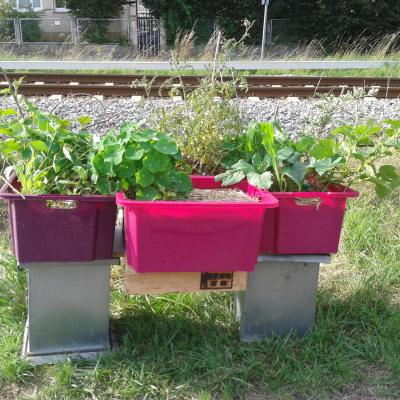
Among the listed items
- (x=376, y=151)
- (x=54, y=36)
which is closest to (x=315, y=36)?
(x=54, y=36)

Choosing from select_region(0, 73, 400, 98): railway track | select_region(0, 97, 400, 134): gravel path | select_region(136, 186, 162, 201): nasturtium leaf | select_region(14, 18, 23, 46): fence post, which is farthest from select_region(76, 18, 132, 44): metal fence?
select_region(136, 186, 162, 201): nasturtium leaf

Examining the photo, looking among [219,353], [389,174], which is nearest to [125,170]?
[219,353]

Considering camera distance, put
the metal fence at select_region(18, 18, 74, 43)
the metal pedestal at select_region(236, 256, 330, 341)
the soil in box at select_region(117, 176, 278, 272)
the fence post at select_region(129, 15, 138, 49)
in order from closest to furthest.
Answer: the soil in box at select_region(117, 176, 278, 272) < the metal pedestal at select_region(236, 256, 330, 341) < the metal fence at select_region(18, 18, 74, 43) < the fence post at select_region(129, 15, 138, 49)

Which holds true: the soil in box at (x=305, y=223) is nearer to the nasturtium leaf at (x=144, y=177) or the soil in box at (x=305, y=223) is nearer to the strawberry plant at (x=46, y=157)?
the nasturtium leaf at (x=144, y=177)

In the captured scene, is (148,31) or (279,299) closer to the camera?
(279,299)

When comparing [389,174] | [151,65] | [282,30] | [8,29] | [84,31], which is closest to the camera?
[389,174]

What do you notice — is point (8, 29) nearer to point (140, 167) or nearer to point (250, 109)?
point (250, 109)

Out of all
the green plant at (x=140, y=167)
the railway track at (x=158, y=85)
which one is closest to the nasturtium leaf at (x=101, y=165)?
the green plant at (x=140, y=167)

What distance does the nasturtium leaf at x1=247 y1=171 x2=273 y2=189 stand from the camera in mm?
2393

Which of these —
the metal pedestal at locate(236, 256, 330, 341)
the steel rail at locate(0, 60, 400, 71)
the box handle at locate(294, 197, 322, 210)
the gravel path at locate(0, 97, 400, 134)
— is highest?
the box handle at locate(294, 197, 322, 210)

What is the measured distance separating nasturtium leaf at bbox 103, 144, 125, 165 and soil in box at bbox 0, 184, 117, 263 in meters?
0.16

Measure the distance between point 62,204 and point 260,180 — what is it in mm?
880

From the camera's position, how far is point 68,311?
2582 millimetres

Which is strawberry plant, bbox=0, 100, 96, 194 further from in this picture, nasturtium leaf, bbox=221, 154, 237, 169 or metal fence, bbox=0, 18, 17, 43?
metal fence, bbox=0, 18, 17, 43
